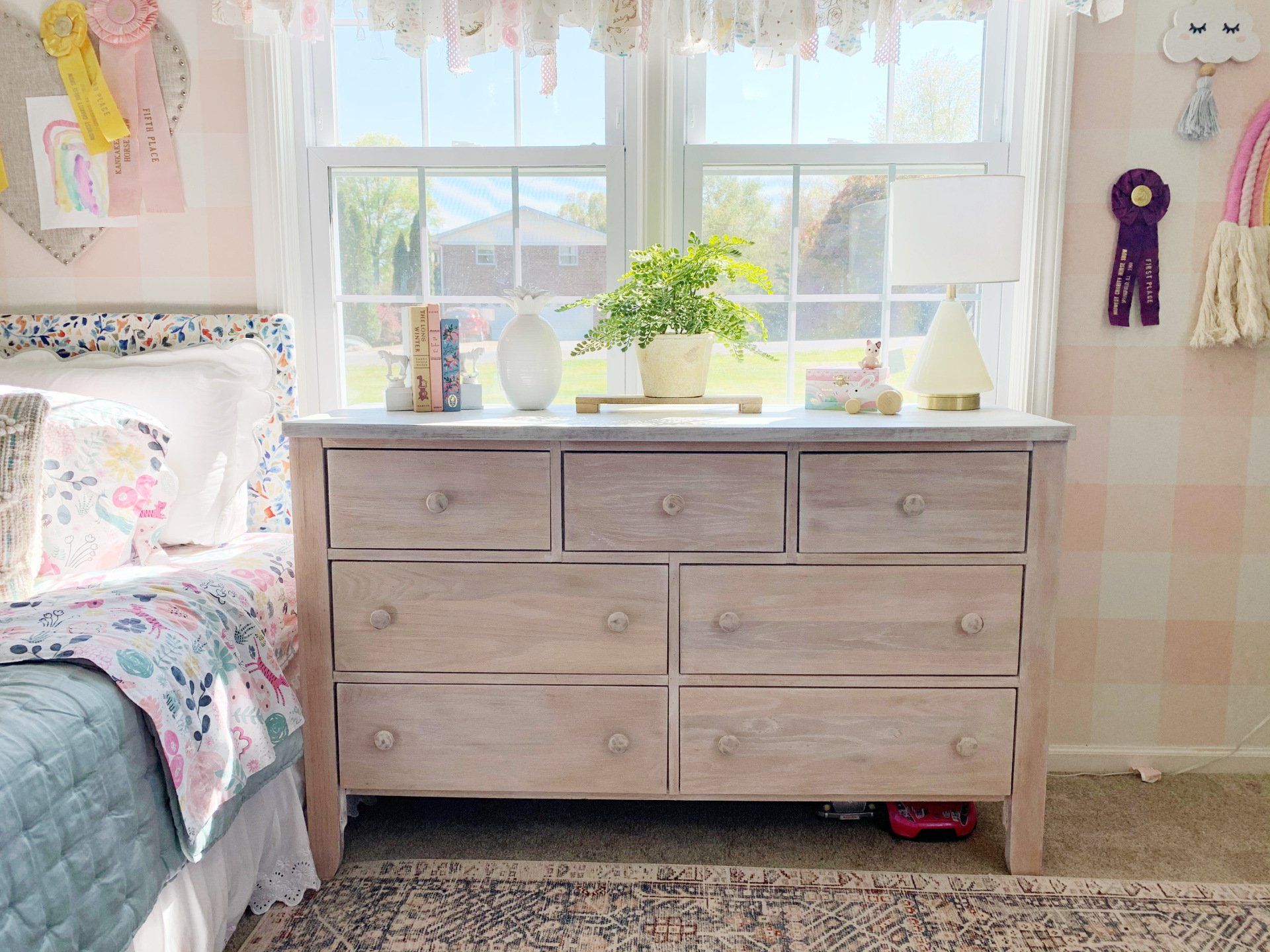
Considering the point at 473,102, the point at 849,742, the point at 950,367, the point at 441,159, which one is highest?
the point at 473,102

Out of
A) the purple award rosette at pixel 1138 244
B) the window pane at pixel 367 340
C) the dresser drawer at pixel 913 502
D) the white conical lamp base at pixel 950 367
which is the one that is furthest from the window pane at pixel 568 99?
Result: the purple award rosette at pixel 1138 244

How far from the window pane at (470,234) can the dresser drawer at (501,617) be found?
2.62 feet

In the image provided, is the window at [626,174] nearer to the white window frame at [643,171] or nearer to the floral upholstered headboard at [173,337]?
the white window frame at [643,171]

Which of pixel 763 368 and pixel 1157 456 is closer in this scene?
pixel 1157 456

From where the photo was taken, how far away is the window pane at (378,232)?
2.15 metres

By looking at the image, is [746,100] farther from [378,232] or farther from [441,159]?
[378,232]

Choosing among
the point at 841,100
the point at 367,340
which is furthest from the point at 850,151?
the point at 367,340

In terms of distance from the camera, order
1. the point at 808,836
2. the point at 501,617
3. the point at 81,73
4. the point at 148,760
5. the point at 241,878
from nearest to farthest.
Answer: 1. the point at 148,760
2. the point at 241,878
3. the point at 501,617
4. the point at 808,836
5. the point at 81,73

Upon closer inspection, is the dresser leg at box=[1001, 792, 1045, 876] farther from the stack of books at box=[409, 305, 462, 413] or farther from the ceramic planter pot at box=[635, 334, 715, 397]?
the stack of books at box=[409, 305, 462, 413]

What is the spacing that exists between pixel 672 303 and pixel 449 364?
465 millimetres

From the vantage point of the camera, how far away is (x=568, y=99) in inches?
83.7

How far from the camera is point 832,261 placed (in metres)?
2.16

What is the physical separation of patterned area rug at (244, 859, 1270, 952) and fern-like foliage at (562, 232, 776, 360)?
103 centimetres

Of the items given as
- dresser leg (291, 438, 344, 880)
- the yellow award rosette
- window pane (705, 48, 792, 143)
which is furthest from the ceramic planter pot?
the yellow award rosette
